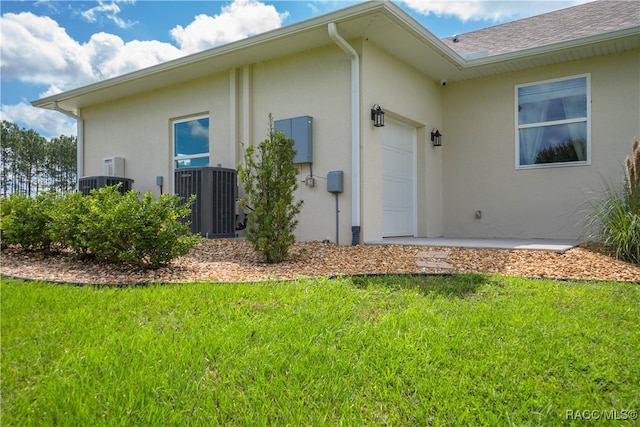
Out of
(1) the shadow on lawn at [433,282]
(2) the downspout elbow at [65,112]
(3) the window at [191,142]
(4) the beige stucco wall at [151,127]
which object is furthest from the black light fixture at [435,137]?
(2) the downspout elbow at [65,112]

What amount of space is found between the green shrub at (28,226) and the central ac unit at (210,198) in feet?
6.92

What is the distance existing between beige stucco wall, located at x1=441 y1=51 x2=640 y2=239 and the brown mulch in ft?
6.24

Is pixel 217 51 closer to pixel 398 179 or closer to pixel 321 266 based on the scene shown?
pixel 398 179

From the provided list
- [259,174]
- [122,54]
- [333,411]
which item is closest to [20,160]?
[122,54]

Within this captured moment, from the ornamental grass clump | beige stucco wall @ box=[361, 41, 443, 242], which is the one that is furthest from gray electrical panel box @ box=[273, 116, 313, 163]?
the ornamental grass clump

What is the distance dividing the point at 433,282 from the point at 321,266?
52.4 inches

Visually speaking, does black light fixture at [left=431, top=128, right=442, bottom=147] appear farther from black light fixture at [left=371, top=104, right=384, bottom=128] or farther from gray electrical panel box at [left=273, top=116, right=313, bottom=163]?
gray electrical panel box at [left=273, top=116, right=313, bottom=163]

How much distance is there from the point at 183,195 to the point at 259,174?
2537mm

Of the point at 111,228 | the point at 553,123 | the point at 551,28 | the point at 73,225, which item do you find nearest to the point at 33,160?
the point at 73,225

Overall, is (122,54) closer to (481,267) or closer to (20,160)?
(481,267)

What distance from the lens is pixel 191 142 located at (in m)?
8.20

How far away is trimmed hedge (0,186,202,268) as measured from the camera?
A: 13.0 feet

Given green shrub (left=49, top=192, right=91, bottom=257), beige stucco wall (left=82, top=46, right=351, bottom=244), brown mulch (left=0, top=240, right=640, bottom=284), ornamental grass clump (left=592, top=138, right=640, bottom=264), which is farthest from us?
beige stucco wall (left=82, top=46, right=351, bottom=244)

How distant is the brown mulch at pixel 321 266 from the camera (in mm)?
3844
